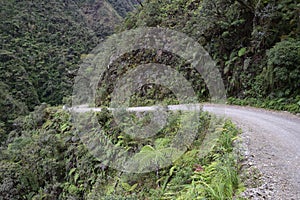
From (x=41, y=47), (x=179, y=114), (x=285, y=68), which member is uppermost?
(x=41, y=47)

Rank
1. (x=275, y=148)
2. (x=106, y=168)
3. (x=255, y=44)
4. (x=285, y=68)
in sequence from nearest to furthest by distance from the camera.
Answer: (x=275, y=148) → (x=106, y=168) → (x=285, y=68) → (x=255, y=44)

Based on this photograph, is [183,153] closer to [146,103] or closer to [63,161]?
[63,161]

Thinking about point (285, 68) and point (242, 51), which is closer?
point (285, 68)

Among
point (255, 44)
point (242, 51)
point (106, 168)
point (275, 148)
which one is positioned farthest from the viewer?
point (242, 51)

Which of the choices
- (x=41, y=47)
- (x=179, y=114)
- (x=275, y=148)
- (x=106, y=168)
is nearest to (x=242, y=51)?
(x=179, y=114)

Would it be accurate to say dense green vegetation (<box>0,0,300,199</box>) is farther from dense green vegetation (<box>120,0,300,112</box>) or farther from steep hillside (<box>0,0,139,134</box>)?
steep hillside (<box>0,0,139,134</box>)

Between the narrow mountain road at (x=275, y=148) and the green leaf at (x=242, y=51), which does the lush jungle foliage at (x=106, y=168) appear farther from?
the green leaf at (x=242, y=51)

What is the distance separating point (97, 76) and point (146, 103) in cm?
589

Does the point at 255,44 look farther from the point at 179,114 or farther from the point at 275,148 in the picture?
the point at 275,148

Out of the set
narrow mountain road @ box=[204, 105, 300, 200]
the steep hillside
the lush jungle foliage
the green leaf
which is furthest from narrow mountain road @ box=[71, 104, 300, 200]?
the steep hillside

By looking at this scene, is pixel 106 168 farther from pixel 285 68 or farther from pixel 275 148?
pixel 285 68

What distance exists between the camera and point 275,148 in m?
5.20

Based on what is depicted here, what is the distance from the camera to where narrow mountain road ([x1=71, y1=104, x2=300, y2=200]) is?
377 centimetres

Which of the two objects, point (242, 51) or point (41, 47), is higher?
point (41, 47)
